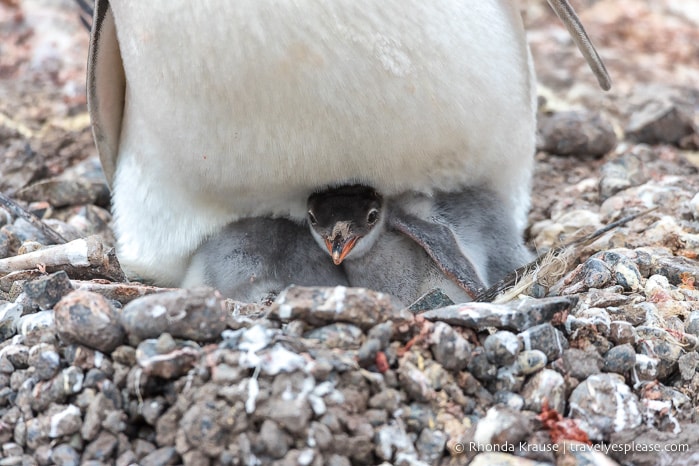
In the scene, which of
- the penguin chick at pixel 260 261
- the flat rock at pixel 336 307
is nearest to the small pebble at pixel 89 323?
the flat rock at pixel 336 307

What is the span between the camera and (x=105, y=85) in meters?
2.43

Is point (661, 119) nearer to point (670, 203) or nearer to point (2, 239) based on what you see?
point (670, 203)

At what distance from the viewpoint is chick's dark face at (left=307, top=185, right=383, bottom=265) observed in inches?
87.0

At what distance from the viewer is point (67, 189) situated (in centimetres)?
304

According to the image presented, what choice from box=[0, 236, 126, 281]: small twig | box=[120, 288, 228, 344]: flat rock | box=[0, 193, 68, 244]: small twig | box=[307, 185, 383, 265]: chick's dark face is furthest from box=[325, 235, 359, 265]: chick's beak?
box=[0, 193, 68, 244]: small twig

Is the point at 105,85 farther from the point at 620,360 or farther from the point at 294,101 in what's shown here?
the point at 620,360

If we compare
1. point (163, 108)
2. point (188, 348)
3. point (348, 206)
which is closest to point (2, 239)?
point (163, 108)

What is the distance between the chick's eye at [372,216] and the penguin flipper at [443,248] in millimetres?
59

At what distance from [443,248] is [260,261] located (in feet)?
1.51

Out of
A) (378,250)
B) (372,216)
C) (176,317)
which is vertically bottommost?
(378,250)

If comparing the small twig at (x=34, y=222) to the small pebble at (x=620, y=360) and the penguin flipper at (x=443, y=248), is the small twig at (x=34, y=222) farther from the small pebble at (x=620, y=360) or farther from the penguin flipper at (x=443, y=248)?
the small pebble at (x=620, y=360)

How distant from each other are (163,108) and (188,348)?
73 cm

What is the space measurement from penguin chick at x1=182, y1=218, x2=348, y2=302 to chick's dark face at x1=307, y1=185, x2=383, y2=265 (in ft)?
0.33

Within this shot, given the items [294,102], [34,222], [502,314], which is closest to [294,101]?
[294,102]
